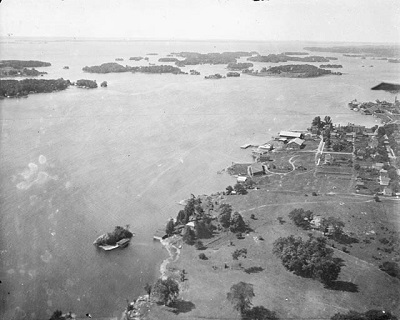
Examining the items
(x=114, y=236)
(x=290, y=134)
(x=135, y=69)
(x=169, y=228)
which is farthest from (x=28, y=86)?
(x=169, y=228)

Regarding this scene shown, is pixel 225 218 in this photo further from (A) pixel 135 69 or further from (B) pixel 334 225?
(A) pixel 135 69

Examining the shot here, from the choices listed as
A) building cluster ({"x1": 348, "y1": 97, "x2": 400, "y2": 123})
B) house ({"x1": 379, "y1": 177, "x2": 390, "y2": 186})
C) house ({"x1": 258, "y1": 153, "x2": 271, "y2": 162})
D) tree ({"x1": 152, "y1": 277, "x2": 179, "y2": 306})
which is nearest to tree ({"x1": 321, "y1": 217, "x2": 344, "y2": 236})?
house ({"x1": 379, "y1": 177, "x2": 390, "y2": 186})

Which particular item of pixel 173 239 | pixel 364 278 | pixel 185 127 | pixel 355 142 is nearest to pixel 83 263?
pixel 173 239

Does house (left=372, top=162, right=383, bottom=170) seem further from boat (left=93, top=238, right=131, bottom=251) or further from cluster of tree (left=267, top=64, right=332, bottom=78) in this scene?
cluster of tree (left=267, top=64, right=332, bottom=78)

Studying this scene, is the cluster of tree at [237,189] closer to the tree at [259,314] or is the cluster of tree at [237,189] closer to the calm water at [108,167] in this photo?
the calm water at [108,167]

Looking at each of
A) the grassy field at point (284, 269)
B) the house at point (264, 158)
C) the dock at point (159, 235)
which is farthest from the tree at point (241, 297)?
the house at point (264, 158)

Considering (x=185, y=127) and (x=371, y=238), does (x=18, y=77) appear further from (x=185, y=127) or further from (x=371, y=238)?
(x=371, y=238)
